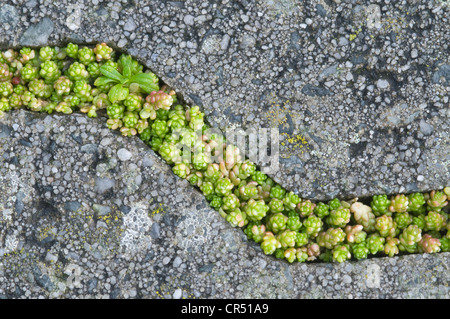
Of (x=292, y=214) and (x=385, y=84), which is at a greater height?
(x=385, y=84)

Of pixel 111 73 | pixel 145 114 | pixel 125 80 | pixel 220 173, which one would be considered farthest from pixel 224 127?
pixel 111 73

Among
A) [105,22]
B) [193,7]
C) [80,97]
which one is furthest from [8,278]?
[193,7]

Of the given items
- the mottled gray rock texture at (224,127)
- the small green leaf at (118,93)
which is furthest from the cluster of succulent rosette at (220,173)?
the mottled gray rock texture at (224,127)

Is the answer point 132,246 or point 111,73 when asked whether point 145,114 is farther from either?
point 132,246

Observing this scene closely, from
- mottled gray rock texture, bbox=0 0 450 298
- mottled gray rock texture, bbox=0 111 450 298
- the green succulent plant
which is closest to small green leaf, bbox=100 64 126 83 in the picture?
the green succulent plant

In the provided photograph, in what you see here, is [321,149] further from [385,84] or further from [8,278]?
[8,278]

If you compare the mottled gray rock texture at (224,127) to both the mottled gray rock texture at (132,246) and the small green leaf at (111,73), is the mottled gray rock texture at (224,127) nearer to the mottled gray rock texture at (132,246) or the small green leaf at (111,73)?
the mottled gray rock texture at (132,246)
